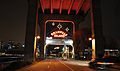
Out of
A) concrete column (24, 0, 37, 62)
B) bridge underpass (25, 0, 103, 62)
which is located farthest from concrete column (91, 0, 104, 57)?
concrete column (24, 0, 37, 62)

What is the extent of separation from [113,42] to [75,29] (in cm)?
3787

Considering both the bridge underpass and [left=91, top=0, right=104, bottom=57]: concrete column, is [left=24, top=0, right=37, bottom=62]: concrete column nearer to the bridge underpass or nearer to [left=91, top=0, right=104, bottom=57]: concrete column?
the bridge underpass

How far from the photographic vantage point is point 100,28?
148ft

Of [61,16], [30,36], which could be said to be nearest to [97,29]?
[30,36]

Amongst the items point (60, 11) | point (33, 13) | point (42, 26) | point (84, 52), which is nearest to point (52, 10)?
point (60, 11)

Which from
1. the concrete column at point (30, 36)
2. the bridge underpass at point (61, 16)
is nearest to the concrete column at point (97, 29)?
the bridge underpass at point (61, 16)

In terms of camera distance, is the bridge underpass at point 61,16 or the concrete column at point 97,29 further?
the bridge underpass at point 61,16

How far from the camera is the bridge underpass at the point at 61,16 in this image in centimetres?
4500

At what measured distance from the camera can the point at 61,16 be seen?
248ft

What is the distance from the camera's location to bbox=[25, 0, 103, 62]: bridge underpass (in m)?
45.0

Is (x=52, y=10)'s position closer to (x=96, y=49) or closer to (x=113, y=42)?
(x=96, y=49)

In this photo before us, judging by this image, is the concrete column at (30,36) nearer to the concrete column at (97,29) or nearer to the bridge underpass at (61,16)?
the bridge underpass at (61,16)

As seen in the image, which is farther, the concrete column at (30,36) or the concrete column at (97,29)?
the concrete column at (30,36)

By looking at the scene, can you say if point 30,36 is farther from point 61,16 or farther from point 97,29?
point 61,16
